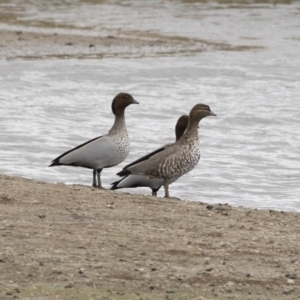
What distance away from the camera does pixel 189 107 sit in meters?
18.8

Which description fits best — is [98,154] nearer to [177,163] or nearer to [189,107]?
[177,163]

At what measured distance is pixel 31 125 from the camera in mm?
16422

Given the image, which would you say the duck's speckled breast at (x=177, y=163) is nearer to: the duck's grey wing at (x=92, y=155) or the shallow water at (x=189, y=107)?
the duck's grey wing at (x=92, y=155)

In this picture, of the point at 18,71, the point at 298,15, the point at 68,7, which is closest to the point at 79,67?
the point at 18,71

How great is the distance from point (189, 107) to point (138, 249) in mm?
12016

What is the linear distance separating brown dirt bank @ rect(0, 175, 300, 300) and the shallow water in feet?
10.3

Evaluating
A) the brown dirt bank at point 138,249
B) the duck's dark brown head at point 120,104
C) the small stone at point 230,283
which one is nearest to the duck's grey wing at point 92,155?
the duck's dark brown head at point 120,104

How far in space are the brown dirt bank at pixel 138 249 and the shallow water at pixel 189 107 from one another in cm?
313

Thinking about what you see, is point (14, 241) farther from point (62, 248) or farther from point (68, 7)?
point (68, 7)

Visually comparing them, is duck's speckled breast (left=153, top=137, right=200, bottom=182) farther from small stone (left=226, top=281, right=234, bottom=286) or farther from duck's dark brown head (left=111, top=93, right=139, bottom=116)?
small stone (left=226, top=281, right=234, bottom=286)

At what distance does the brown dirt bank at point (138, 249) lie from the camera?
6.07 m

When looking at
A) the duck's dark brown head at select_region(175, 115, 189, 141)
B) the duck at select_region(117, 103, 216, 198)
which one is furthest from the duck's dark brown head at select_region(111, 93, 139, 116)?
the duck at select_region(117, 103, 216, 198)

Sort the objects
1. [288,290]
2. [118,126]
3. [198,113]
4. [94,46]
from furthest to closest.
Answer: [94,46] < [198,113] < [118,126] < [288,290]

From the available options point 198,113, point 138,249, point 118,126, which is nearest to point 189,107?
point 198,113
